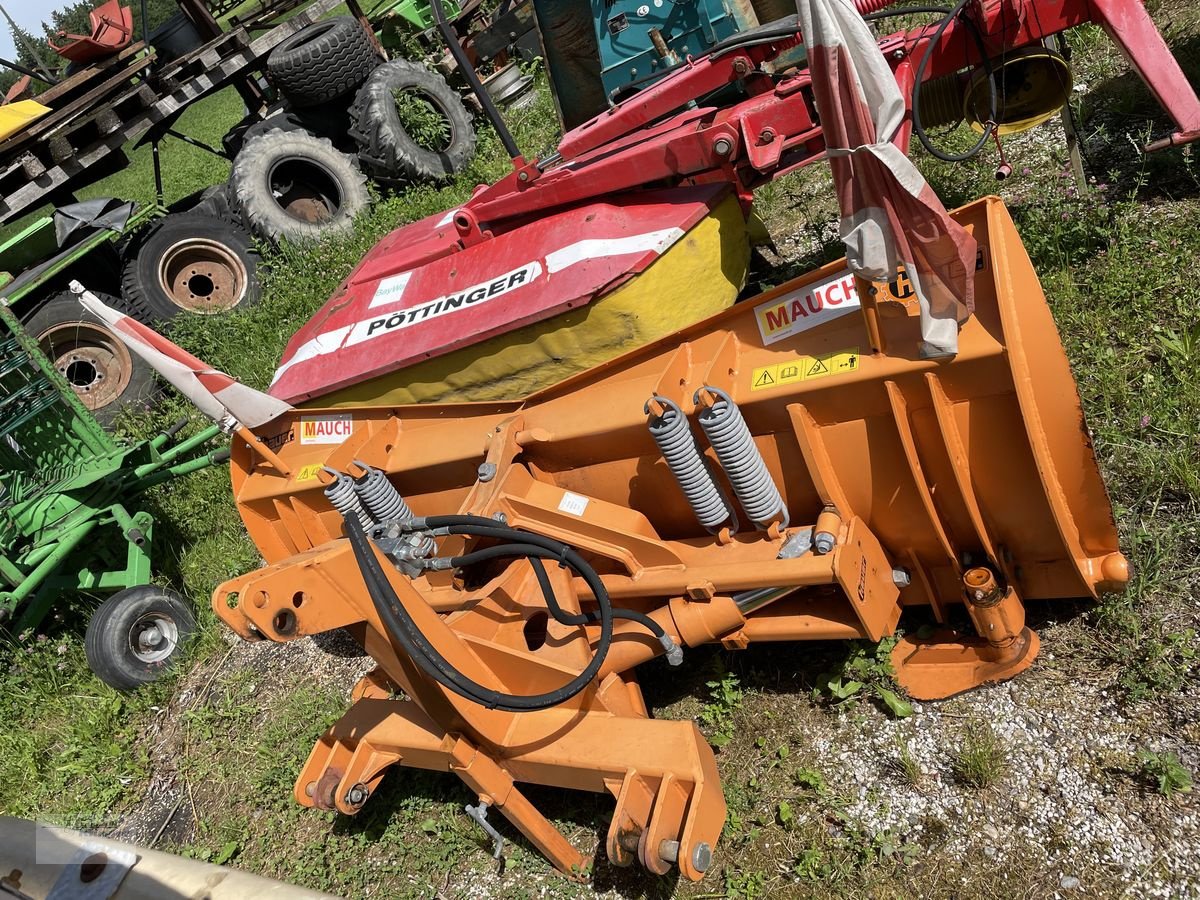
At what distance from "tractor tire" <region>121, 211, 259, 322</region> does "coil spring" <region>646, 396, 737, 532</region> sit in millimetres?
5939

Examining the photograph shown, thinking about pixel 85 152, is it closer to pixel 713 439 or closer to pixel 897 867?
pixel 713 439

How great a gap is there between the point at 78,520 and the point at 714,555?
3.99 metres

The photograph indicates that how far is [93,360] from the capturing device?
23.2 feet

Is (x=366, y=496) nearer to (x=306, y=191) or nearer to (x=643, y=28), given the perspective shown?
(x=643, y=28)

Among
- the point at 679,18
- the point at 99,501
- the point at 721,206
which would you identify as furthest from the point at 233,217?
the point at 721,206

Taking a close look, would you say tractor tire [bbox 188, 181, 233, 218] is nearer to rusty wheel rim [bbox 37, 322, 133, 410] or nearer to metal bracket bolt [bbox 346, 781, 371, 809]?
rusty wheel rim [bbox 37, 322, 133, 410]

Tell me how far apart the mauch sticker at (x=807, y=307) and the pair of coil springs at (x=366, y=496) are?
5.56 ft

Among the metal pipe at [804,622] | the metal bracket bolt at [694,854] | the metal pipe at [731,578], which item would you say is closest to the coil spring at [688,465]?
the metal pipe at [731,578]

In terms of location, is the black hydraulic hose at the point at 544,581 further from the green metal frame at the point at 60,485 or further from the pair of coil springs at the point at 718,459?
the green metal frame at the point at 60,485

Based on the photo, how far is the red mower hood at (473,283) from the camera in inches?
145

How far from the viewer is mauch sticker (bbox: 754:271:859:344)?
283cm

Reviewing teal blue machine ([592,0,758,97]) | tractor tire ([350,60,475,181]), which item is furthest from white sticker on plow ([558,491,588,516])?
tractor tire ([350,60,475,181])

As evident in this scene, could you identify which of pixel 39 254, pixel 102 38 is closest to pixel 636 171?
pixel 39 254

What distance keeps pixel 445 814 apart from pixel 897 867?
1.74 meters
